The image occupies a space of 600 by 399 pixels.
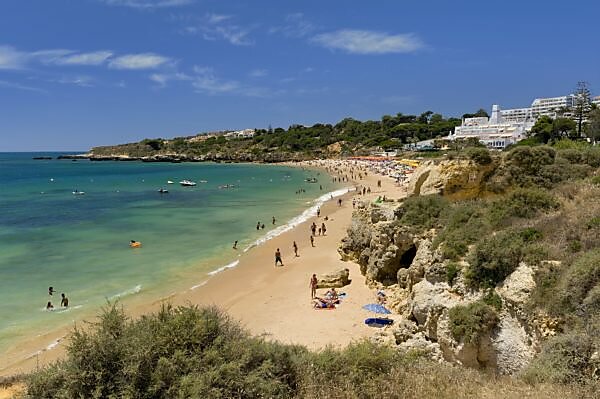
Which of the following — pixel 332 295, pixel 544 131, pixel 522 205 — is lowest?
pixel 332 295

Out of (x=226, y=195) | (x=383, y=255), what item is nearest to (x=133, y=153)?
(x=226, y=195)

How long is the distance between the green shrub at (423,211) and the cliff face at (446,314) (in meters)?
0.36

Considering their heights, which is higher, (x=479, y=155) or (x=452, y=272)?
(x=479, y=155)

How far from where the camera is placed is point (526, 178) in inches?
574

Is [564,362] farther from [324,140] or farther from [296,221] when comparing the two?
[324,140]

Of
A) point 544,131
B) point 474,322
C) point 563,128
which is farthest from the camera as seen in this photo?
point 544,131

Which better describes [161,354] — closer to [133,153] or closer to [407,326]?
[407,326]

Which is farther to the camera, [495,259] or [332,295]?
[332,295]

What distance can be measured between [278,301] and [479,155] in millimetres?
→ 8880

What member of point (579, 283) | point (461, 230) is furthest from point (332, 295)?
point (579, 283)

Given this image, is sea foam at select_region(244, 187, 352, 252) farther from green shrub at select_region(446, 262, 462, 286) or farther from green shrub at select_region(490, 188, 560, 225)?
green shrub at select_region(446, 262, 462, 286)

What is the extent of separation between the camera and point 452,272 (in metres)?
10.1

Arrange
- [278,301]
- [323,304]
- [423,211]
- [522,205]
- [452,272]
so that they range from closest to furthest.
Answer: [452,272] → [522,205] → [423,211] → [323,304] → [278,301]

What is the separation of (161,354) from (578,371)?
18.8 ft
